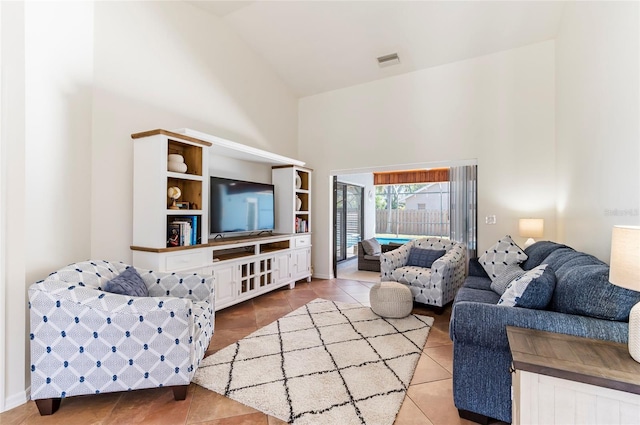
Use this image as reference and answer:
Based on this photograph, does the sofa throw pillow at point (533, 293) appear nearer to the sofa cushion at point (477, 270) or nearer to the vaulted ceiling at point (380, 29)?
the sofa cushion at point (477, 270)

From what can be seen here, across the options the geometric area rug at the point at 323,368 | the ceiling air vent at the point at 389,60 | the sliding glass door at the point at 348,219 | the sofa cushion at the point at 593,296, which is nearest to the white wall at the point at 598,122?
the sofa cushion at the point at 593,296

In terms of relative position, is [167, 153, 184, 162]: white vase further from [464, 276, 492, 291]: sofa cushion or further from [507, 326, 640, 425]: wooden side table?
[464, 276, 492, 291]: sofa cushion

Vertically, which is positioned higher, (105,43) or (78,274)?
(105,43)

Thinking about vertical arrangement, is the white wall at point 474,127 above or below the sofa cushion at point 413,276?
above

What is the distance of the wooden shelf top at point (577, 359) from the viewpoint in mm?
1019

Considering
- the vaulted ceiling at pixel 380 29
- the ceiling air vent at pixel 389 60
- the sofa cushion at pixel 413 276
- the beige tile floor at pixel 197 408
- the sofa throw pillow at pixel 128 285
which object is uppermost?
the vaulted ceiling at pixel 380 29

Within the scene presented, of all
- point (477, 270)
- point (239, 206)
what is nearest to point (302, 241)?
point (239, 206)

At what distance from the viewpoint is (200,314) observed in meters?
Answer: 2.14

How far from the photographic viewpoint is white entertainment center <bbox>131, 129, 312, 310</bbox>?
2768mm

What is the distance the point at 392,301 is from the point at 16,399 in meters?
3.05

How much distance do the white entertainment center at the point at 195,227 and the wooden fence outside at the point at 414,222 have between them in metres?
4.13

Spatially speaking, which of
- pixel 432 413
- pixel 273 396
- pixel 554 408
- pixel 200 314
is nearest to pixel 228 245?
pixel 200 314

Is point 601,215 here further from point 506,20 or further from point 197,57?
point 197,57

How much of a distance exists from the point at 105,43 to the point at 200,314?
2684 mm
